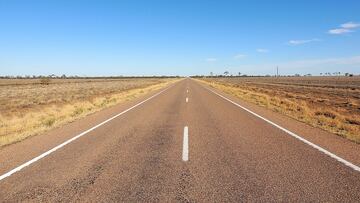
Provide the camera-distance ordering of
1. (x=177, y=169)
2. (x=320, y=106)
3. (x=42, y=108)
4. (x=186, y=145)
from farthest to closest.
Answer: (x=320, y=106) → (x=42, y=108) → (x=186, y=145) → (x=177, y=169)

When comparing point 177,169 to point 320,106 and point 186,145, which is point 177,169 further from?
point 320,106

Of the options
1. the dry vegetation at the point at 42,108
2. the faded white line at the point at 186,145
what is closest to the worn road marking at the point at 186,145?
the faded white line at the point at 186,145

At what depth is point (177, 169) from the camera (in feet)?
19.5

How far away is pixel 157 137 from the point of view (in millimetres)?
9195

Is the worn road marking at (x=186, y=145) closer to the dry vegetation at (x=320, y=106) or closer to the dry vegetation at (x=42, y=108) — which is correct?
the dry vegetation at (x=320, y=106)

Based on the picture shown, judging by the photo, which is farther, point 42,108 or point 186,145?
point 42,108

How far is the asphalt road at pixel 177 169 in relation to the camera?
4.69 meters

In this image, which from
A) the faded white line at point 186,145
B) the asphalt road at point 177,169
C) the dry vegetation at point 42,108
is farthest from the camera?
the dry vegetation at point 42,108

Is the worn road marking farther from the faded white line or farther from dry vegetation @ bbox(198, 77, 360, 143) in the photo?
dry vegetation @ bbox(198, 77, 360, 143)

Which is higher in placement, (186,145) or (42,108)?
(186,145)

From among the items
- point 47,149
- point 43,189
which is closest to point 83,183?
point 43,189

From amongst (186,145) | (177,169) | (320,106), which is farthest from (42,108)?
(320,106)

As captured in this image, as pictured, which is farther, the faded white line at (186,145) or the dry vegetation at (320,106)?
the dry vegetation at (320,106)

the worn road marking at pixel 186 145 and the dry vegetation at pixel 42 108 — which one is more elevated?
the worn road marking at pixel 186 145
